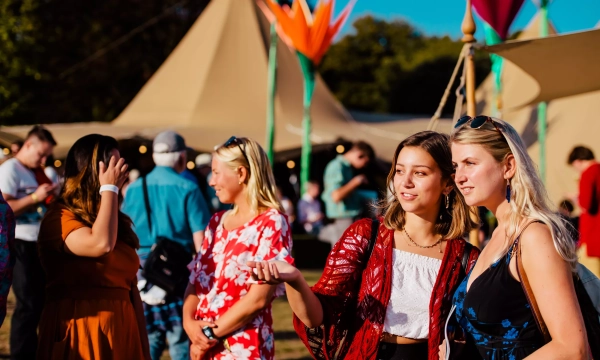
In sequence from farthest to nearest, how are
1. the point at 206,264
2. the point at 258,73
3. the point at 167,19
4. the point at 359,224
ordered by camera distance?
the point at 167,19
the point at 258,73
the point at 206,264
the point at 359,224

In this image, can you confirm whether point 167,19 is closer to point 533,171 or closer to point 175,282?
point 175,282

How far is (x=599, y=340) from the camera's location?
7.09ft

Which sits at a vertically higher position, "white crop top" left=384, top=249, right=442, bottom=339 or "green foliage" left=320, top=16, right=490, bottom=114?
"green foliage" left=320, top=16, right=490, bottom=114

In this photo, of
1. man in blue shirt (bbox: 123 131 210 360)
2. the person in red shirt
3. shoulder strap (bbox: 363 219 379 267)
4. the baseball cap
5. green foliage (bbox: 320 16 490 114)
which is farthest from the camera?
green foliage (bbox: 320 16 490 114)

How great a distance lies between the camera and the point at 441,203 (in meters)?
2.91

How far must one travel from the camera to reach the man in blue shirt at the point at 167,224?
4809 mm

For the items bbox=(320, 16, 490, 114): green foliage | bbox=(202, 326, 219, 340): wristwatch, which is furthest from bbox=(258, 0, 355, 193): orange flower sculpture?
bbox=(320, 16, 490, 114): green foliage

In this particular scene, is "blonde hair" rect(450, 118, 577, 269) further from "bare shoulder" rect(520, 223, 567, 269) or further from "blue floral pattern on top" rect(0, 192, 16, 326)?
"blue floral pattern on top" rect(0, 192, 16, 326)

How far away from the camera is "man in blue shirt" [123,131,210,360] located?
15.8ft

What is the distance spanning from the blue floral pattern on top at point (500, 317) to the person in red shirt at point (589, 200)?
5.68 metres

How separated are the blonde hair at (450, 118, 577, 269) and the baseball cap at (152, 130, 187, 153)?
3.06m

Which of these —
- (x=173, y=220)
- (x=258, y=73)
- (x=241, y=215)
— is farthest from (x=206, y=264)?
(x=258, y=73)

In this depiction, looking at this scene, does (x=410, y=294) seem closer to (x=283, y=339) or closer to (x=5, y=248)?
(x=5, y=248)

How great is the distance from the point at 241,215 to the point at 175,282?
129 cm
